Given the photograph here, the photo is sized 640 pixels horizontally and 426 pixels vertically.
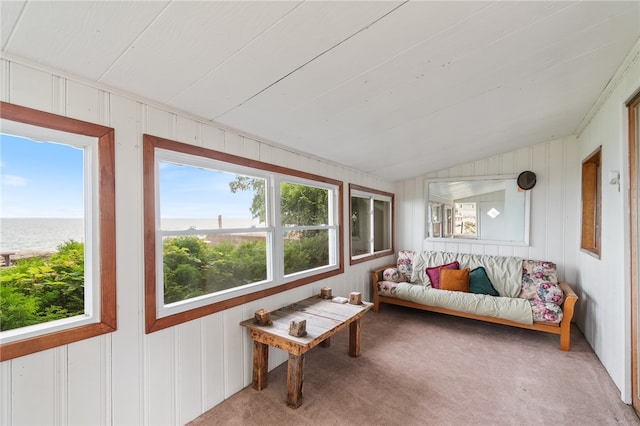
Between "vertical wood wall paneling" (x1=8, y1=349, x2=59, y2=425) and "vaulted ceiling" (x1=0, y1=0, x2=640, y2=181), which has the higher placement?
"vaulted ceiling" (x1=0, y1=0, x2=640, y2=181)

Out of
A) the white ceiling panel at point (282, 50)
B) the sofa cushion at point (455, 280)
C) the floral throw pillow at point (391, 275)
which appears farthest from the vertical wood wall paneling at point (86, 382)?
the sofa cushion at point (455, 280)

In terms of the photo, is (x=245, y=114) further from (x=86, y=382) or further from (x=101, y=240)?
(x=86, y=382)

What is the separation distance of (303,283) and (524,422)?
1.95m

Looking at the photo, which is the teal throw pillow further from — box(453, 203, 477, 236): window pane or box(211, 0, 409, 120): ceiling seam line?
box(211, 0, 409, 120): ceiling seam line

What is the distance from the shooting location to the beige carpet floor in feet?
6.28

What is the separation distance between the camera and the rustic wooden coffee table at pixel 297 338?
6.53 ft

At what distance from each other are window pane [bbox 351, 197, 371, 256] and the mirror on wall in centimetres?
118

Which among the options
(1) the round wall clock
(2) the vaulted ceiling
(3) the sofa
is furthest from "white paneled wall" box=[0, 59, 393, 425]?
(1) the round wall clock

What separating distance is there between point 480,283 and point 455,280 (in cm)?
30

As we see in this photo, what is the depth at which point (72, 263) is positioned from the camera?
1.50m

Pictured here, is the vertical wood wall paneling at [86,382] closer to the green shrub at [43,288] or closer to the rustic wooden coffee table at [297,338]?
→ the green shrub at [43,288]

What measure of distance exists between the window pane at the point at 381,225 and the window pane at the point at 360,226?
0.74ft

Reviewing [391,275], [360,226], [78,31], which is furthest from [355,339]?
[78,31]

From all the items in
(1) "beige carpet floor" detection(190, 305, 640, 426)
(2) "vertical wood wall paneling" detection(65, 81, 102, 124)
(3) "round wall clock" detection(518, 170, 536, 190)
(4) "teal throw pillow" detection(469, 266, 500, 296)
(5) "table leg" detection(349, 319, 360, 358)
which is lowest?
(1) "beige carpet floor" detection(190, 305, 640, 426)
